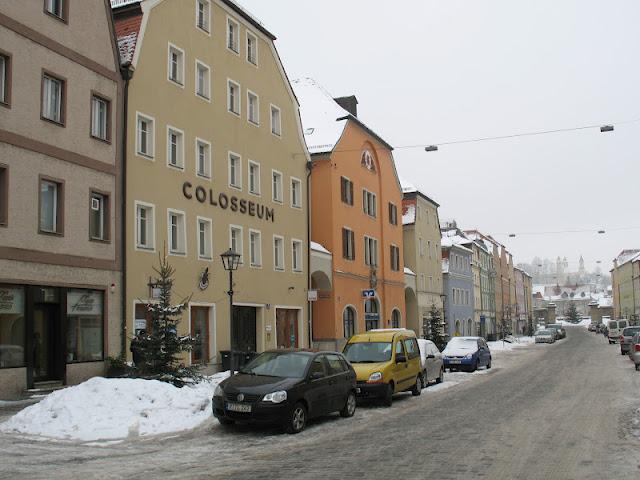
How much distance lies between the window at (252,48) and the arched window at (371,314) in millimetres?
16932

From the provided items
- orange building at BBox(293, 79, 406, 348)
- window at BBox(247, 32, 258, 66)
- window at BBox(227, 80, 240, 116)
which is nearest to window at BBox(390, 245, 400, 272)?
orange building at BBox(293, 79, 406, 348)

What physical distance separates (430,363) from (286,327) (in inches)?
404

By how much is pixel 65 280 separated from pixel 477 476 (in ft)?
46.3

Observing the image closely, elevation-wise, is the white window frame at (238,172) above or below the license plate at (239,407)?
above

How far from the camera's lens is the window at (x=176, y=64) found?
2581 cm

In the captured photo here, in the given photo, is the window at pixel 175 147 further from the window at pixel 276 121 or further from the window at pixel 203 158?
the window at pixel 276 121

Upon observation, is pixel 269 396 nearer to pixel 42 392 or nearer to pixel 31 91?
pixel 42 392

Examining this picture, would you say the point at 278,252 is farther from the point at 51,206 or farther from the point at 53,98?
the point at 53,98

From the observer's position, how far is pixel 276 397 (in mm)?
13234

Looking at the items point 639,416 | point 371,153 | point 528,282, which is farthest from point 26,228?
point 528,282

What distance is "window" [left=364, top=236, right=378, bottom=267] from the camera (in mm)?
43219

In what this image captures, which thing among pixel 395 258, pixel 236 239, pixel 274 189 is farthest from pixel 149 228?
pixel 395 258

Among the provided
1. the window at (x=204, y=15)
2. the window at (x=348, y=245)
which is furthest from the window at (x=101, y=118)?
the window at (x=348, y=245)

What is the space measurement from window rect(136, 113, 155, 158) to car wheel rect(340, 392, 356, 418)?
11.9 meters
